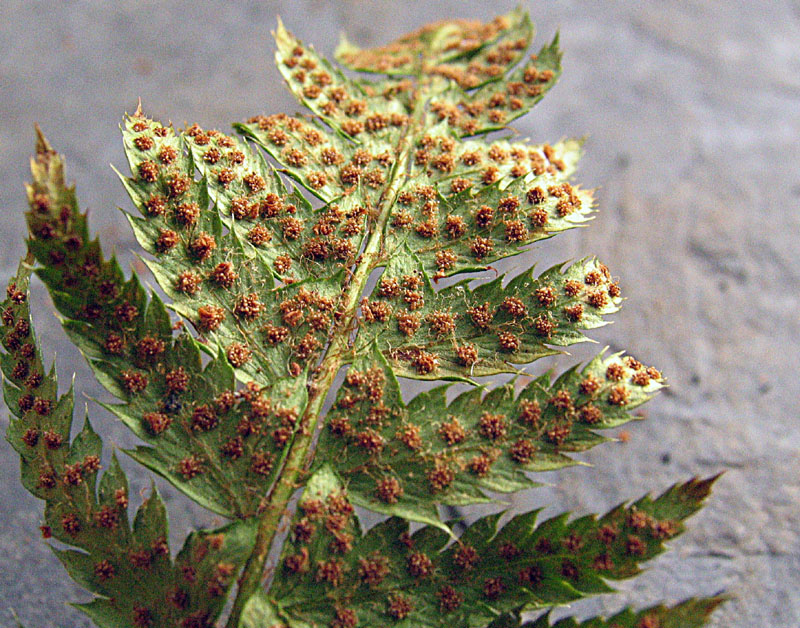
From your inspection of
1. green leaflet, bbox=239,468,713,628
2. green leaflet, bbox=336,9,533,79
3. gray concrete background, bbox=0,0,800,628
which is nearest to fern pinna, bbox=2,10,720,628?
green leaflet, bbox=239,468,713,628

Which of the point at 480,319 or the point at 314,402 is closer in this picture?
the point at 314,402

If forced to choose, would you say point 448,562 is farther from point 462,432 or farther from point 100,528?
point 100,528

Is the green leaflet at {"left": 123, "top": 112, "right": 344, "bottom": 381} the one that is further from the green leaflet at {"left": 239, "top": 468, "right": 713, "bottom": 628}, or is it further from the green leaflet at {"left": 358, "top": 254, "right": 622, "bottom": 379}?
the green leaflet at {"left": 239, "top": 468, "right": 713, "bottom": 628}

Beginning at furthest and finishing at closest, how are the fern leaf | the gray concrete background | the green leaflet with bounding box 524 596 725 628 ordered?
the gray concrete background
the fern leaf
the green leaflet with bounding box 524 596 725 628

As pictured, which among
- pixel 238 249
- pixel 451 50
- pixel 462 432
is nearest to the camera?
pixel 462 432

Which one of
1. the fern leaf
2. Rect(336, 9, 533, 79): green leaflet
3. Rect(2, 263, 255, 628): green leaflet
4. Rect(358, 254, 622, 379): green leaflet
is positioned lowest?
Rect(2, 263, 255, 628): green leaflet

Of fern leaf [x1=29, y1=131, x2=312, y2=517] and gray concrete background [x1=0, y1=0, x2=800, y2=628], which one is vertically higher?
gray concrete background [x1=0, y1=0, x2=800, y2=628]

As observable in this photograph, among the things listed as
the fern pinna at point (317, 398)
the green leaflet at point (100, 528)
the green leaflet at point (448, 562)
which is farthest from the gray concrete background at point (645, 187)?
the green leaflet at point (448, 562)

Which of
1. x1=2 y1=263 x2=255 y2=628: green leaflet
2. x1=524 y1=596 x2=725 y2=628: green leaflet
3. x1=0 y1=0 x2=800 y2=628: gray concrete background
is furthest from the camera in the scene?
x1=0 y1=0 x2=800 y2=628: gray concrete background

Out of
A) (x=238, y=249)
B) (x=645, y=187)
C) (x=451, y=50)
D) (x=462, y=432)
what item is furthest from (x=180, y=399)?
(x=645, y=187)
